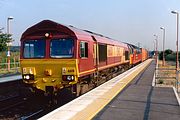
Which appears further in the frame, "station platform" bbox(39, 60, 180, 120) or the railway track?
the railway track

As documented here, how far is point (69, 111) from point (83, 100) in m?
2.38

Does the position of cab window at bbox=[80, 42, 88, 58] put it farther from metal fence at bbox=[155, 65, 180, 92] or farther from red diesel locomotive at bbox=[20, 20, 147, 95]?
metal fence at bbox=[155, 65, 180, 92]

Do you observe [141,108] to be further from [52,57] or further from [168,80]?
[168,80]

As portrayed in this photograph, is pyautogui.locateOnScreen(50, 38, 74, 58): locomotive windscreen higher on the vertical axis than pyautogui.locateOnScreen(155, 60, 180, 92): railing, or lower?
higher

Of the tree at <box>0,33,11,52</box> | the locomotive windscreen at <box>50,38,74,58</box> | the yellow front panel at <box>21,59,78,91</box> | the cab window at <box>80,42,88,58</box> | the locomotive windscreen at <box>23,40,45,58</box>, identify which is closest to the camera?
the yellow front panel at <box>21,59,78,91</box>

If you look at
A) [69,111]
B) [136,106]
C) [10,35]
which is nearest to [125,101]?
[136,106]

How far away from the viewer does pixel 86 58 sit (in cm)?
1506

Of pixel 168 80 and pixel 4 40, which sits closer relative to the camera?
pixel 168 80

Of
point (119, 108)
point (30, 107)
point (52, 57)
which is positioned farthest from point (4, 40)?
point (119, 108)

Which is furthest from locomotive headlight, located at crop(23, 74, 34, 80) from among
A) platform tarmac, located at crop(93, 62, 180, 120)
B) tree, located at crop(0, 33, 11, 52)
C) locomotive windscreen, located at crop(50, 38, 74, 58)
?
tree, located at crop(0, 33, 11, 52)

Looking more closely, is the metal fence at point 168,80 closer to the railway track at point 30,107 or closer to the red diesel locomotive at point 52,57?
the red diesel locomotive at point 52,57

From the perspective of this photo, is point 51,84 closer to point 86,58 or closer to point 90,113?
point 86,58

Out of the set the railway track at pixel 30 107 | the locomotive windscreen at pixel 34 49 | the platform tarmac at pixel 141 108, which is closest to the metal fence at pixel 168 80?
the platform tarmac at pixel 141 108

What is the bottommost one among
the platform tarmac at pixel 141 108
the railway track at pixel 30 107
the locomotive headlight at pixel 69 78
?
the railway track at pixel 30 107
